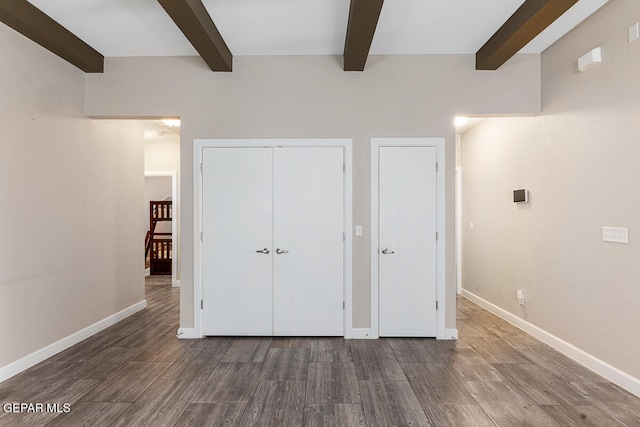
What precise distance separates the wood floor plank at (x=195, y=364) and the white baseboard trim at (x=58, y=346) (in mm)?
1211

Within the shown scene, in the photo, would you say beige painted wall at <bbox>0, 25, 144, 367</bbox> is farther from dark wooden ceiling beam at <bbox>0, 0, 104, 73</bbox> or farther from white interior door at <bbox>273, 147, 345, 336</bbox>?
white interior door at <bbox>273, 147, 345, 336</bbox>

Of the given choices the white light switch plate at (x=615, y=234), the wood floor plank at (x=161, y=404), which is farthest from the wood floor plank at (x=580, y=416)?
the wood floor plank at (x=161, y=404)

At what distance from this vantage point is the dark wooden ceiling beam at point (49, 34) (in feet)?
8.75

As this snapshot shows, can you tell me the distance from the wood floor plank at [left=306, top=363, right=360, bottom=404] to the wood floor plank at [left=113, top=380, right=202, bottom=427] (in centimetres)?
88

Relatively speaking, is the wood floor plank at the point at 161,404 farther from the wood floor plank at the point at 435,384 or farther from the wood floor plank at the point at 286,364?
the wood floor plank at the point at 435,384

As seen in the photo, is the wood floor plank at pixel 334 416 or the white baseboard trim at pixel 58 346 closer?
the wood floor plank at pixel 334 416

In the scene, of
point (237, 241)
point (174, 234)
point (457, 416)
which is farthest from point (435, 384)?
point (174, 234)

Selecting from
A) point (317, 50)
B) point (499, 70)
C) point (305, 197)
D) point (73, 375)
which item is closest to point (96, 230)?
point (73, 375)

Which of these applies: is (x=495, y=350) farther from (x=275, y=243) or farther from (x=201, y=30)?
(x=201, y=30)

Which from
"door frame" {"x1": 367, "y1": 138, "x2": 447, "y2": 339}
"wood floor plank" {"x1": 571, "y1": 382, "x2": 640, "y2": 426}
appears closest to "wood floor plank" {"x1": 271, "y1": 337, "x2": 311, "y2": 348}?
"door frame" {"x1": 367, "y1": 138, "x2": 447, "y2": 339}

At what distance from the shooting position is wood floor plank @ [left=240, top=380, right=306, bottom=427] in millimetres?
2170

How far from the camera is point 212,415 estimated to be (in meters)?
2.23

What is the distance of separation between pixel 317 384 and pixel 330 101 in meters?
2.72

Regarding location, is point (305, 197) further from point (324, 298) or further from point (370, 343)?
point (370, 343)
